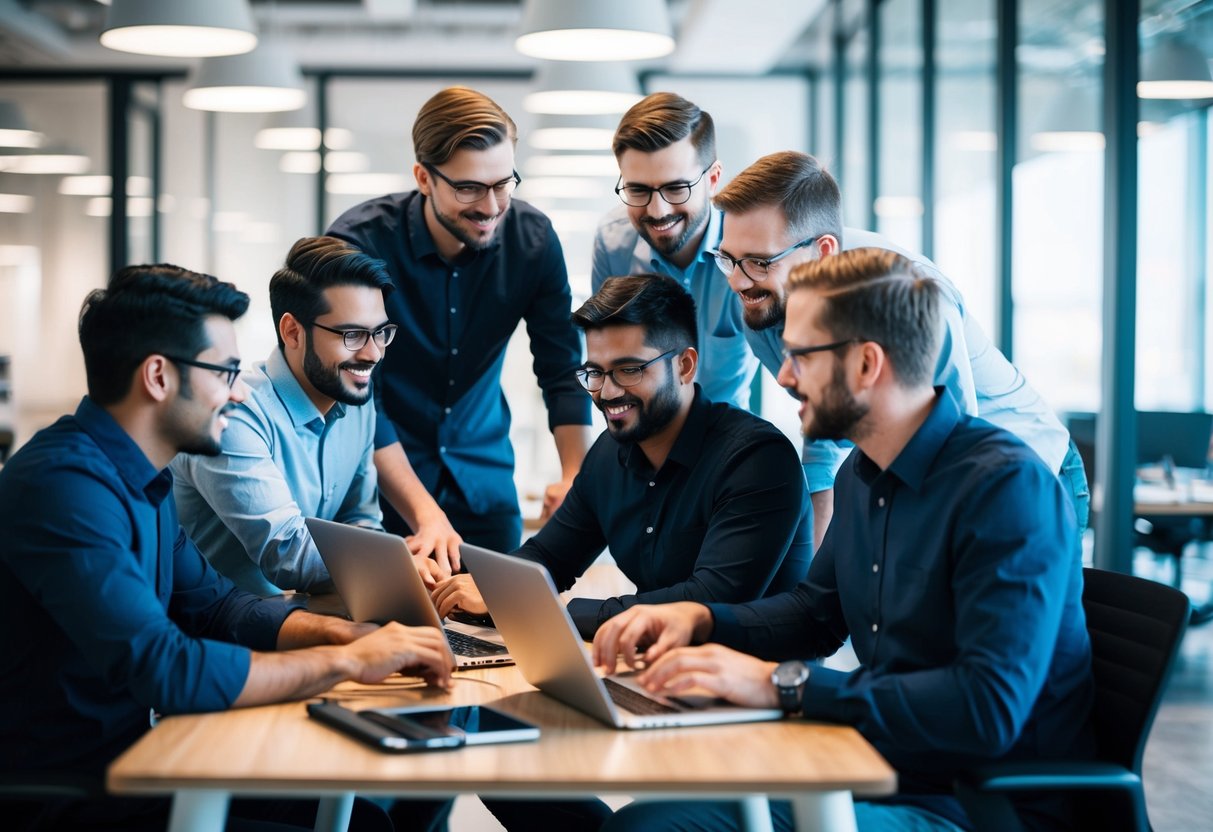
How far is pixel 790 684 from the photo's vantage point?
1790mm

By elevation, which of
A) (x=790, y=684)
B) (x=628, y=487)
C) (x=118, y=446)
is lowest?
(x=790, y=684)

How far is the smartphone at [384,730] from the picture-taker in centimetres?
162

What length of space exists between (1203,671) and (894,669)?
4.33m

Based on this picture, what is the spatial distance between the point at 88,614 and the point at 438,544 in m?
1.21

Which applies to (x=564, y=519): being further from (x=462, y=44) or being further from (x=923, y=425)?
(x=462, y=44)

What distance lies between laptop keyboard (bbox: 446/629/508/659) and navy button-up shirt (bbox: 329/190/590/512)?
1.03 meters

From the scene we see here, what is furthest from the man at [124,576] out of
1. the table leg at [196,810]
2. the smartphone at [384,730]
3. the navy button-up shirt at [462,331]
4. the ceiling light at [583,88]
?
the ceiling light at [583,88]

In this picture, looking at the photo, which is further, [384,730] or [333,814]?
[333,814]

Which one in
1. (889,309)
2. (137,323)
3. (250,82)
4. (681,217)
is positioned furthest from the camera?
(250,82)

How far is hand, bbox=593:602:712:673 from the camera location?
6.57ft

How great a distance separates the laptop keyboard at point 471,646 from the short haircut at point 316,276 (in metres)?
0.91

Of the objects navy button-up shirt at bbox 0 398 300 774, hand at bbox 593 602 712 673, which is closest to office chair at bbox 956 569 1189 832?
hand at bbox 593 602 712 673

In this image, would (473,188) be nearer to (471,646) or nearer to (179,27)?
(471,646)

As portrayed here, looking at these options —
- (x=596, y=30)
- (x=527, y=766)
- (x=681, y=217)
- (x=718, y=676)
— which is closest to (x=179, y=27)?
(x=596, y=30)
